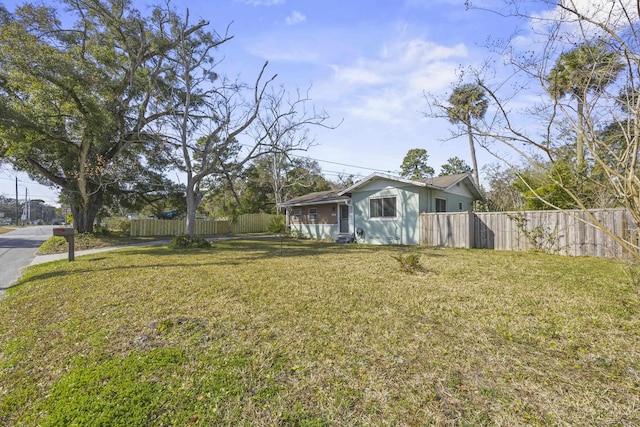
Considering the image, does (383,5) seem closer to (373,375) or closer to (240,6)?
(240,6)

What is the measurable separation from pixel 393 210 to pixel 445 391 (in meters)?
12.2

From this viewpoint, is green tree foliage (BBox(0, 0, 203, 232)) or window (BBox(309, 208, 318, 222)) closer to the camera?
green tree foliage (BBox(0, 0, 203, 232))

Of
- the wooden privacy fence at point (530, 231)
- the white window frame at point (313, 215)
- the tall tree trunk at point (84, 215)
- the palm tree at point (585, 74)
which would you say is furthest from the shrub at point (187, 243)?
the palm tree at point (585, 74)

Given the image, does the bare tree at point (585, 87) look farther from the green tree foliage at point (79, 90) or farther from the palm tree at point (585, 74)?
the green tree foliage at point (79, 90)

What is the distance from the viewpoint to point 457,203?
15.8 m

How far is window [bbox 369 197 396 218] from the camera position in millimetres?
14206

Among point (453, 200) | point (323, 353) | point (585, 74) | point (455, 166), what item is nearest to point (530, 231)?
point (453, 200)

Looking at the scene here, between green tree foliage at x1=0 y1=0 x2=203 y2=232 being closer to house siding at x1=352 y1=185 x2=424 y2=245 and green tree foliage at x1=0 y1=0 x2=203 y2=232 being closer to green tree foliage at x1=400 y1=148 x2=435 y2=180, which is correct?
house siding at x1=352 y1=185 x2=424 y2=245

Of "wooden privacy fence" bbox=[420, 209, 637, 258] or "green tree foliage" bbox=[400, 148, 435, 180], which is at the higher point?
"green tree foliage" bbox=[400, 148, 435, 180]

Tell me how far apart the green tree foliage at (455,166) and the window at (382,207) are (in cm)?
2361

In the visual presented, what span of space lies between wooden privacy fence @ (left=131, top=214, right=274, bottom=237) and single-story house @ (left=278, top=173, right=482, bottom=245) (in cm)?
992

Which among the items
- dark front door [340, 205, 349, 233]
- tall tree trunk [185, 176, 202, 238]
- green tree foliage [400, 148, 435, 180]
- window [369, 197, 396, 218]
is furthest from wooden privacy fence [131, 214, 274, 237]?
green tree foliage [400, 148, 435, 180]

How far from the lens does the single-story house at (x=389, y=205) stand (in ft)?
44.3

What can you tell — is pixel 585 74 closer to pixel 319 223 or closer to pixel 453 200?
pixel 453 200
